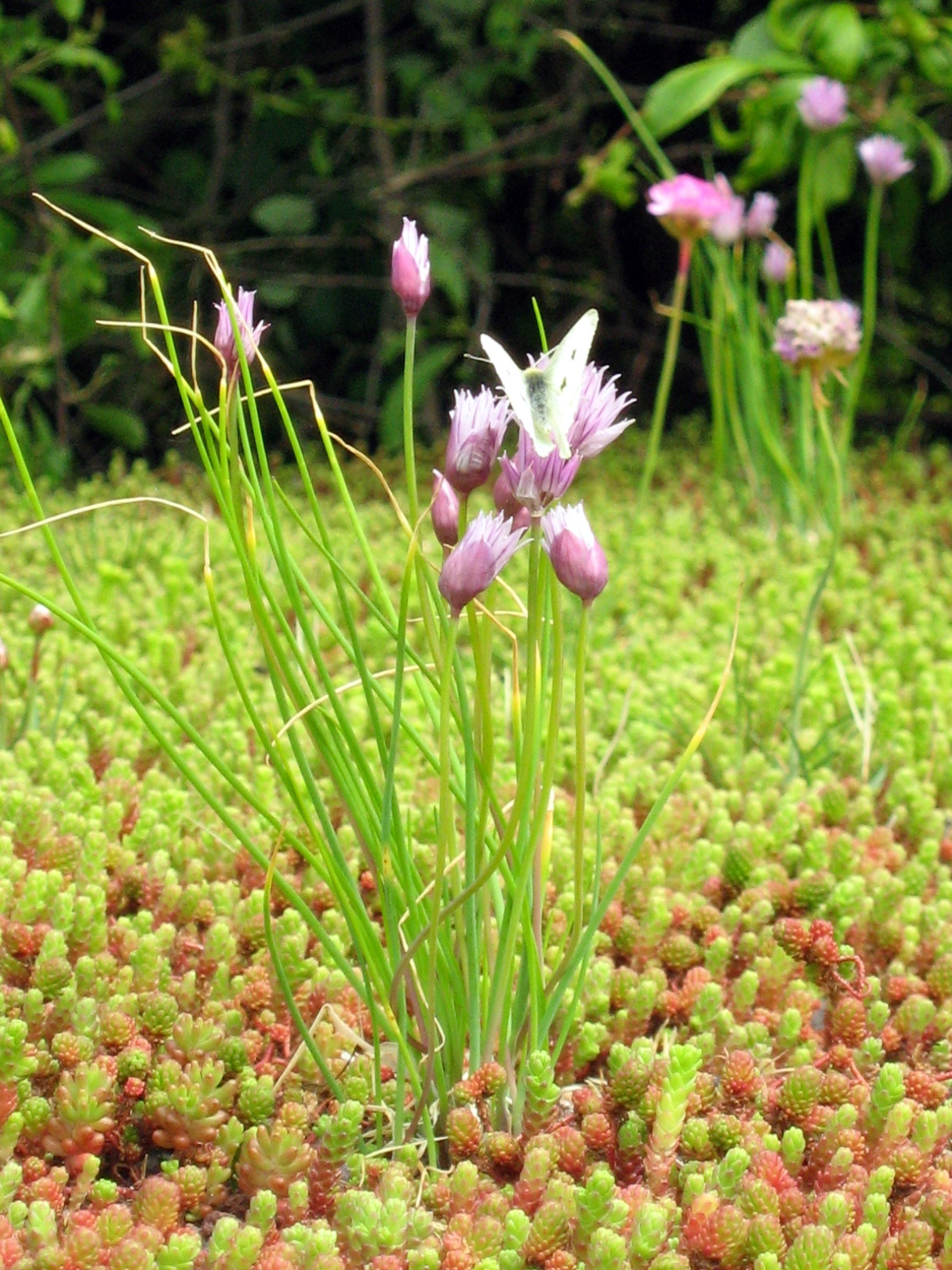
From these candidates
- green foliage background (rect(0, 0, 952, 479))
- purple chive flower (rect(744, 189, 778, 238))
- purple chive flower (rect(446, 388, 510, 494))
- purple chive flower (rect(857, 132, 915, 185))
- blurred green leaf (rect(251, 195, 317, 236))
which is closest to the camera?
purple chive flower (rect(446, 388, 510, 494))

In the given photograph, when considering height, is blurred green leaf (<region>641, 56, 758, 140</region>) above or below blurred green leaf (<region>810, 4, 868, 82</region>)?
below

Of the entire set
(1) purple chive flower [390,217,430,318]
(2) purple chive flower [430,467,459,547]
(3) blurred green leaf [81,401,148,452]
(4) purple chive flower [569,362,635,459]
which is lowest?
(3) blurred green leaf [81,401,148,452]

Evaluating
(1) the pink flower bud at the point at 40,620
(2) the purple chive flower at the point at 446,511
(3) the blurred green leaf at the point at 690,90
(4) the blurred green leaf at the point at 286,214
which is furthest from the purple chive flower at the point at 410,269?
(4) the blurred green leaf at the point at 286,214

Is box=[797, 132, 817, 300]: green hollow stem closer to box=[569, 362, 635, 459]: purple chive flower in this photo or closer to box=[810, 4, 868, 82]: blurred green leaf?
box=[810, 4, 868, 82]: blurred green leaf

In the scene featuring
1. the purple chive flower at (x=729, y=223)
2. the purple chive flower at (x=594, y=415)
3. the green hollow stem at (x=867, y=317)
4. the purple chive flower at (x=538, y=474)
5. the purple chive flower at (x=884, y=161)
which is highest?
the purple chive flower at (x=594, y=415)

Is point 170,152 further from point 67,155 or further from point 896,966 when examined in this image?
point 896,966

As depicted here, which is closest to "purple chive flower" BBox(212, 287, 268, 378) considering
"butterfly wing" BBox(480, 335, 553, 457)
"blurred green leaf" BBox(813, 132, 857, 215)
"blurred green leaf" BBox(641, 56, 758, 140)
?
"butterfly wing" BBox(480, 335, 553, 457)

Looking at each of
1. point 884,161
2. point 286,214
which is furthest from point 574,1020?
point 286,214

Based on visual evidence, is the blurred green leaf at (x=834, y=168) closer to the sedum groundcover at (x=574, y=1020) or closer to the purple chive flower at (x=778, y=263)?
the purple chive flower at (x=778, y=263)
